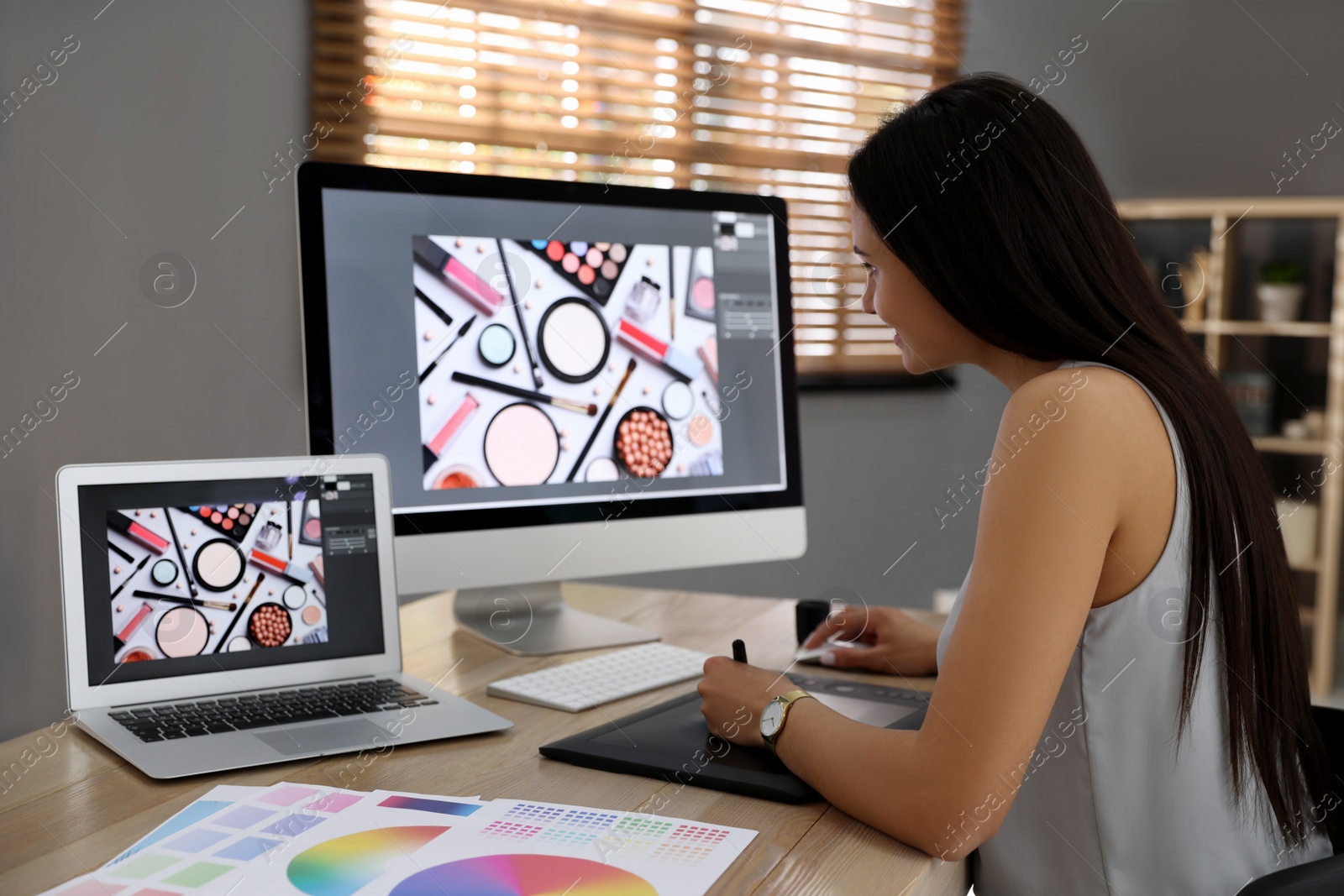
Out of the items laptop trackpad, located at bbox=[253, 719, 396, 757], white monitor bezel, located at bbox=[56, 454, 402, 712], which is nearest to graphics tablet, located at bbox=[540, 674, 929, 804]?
laptop trackpad, located at bbox=[253, 719, 396, 757]

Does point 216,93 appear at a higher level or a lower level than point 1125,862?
higher

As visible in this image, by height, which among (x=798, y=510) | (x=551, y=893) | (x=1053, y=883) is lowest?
(x=1053, y=883)

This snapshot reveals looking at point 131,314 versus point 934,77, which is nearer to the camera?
point 131,314

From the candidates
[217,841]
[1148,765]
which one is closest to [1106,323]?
[1148,765]

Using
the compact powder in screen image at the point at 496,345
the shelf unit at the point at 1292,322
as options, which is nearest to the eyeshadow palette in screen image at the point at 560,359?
the compact powder in screen image at the point at 496,345

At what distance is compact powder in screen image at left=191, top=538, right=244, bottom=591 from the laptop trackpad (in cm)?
17

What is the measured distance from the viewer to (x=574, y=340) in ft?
4.25

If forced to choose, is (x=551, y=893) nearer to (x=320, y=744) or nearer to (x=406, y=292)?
(x=320, y=744)

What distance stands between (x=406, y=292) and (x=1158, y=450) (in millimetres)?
829

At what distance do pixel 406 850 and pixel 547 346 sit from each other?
0.72 meters

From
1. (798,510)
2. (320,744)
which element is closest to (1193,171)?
(798,510)

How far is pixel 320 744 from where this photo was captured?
2.92 feet

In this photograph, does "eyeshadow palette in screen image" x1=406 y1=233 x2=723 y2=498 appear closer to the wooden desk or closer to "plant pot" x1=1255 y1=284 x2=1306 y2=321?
the wooden desk

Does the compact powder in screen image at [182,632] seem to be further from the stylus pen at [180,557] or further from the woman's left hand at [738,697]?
the woman's left hand at [738,697]
